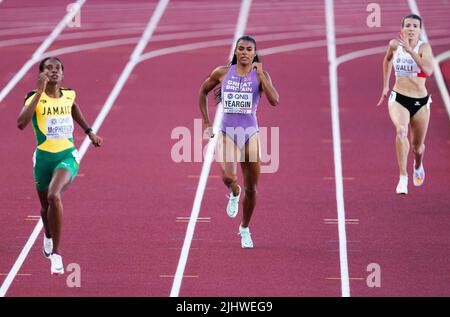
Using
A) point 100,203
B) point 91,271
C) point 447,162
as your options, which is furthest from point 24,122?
point 447,162

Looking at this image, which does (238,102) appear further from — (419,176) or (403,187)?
(419,176)

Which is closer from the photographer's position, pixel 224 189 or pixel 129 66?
pixel 224 189

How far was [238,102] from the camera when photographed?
10953 mm

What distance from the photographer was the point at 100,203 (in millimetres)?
13172

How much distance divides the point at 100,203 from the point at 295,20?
10.5 meters

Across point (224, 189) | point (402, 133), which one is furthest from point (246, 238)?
point (224, 189)

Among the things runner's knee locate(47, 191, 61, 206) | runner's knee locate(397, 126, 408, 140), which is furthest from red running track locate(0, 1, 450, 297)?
runner's knee locate(397, 126, 408, 140)

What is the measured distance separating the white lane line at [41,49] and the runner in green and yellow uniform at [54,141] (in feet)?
26.5

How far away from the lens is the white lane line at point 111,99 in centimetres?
1051

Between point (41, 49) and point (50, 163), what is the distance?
1077cm

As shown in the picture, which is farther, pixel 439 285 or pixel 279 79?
pixel 279 79

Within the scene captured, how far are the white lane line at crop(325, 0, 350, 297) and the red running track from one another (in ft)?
0.23

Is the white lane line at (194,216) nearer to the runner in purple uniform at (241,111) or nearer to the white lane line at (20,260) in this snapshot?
the runner in purple uniform at (241,111)
